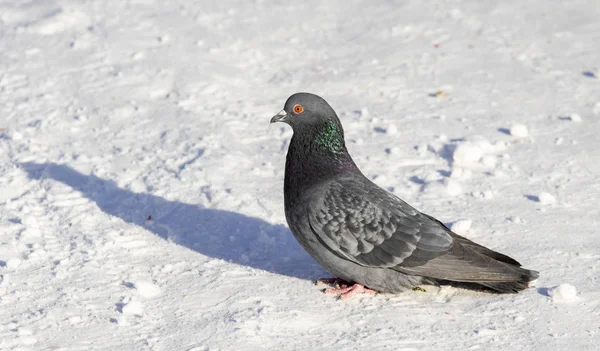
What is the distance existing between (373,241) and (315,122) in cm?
84

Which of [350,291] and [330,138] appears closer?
[350,291]

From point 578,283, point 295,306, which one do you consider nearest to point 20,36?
point 295,306

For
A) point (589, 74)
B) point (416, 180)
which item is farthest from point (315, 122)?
point (589, 74)

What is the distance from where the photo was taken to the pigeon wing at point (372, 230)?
4.90 meters

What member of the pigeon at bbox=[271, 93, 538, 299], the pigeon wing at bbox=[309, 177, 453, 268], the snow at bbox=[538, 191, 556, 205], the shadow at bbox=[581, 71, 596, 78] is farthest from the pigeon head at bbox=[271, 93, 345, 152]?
the shadow at bbox=[581, 71, 596, 78]

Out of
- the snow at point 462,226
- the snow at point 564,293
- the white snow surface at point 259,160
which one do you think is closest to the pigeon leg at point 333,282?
the white snow surface at point 259,160

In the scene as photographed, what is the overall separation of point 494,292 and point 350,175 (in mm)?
1051

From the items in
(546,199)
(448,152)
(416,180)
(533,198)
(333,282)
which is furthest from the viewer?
(448,152)

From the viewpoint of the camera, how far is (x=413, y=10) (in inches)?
373

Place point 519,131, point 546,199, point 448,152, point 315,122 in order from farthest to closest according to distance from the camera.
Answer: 1. point 519,131
2. point 448,152
3. point 546,199
4. point 315,122

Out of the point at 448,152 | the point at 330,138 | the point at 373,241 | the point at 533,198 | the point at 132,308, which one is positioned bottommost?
the point at 533,198

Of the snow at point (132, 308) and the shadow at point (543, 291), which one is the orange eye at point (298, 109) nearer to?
the snow at point (132, 308)

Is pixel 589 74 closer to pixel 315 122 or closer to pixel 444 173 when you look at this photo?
pixel 444 173

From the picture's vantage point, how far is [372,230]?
4.97m
